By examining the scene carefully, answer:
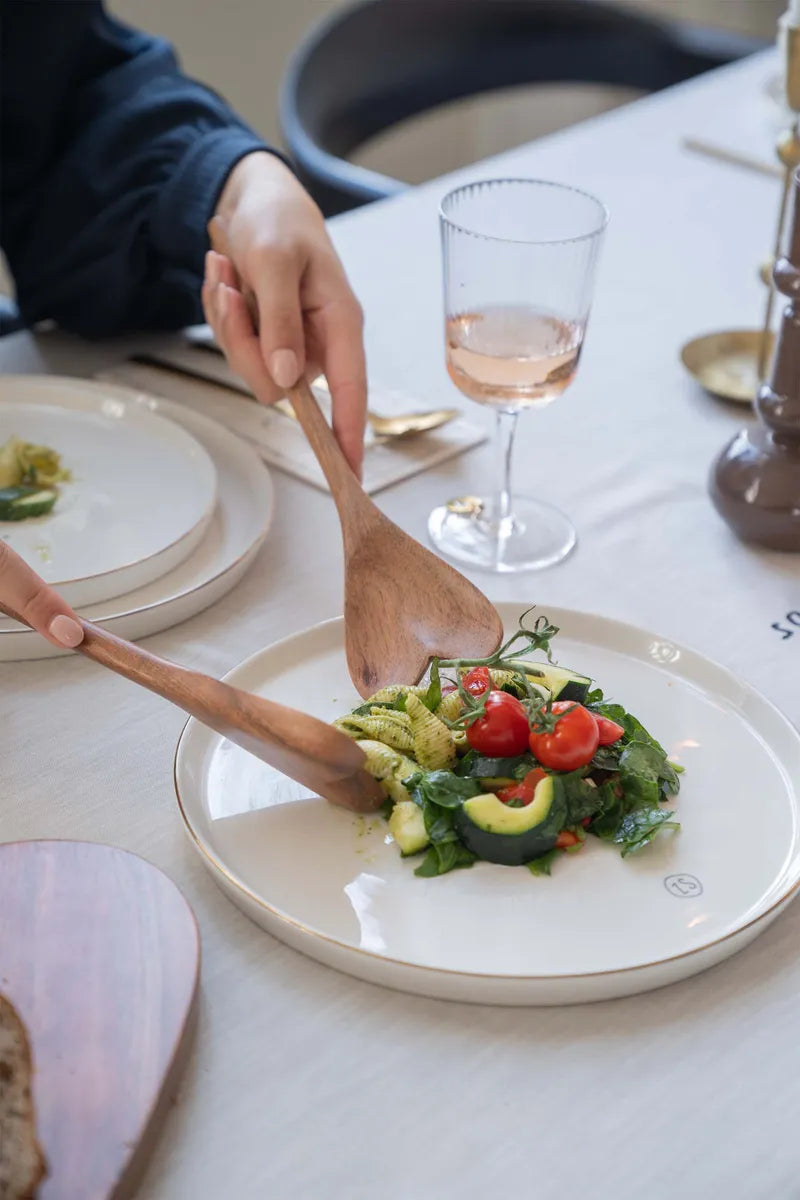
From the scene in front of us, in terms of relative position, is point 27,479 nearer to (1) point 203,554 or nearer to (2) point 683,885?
(1) point 203,554

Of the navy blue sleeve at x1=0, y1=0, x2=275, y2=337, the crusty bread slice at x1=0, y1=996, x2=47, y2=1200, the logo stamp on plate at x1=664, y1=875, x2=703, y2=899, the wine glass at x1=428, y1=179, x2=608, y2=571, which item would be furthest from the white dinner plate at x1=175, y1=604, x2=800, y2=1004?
the navy blue sleeve at x1=0, y1=0, x2=275, y2=337

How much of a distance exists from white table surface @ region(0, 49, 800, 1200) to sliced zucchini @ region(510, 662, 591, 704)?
0.35ft

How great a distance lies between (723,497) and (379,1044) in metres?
0.54

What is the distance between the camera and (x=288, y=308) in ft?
3.28

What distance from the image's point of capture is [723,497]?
966mm

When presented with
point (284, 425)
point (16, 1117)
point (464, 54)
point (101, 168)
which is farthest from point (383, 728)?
point (464, 54)

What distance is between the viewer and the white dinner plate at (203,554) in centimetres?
84

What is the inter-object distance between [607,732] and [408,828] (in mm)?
121

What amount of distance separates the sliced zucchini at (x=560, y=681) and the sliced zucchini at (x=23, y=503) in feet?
1.29

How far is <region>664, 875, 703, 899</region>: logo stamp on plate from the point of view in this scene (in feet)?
2.09

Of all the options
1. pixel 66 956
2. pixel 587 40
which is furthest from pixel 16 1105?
pixel 587 40

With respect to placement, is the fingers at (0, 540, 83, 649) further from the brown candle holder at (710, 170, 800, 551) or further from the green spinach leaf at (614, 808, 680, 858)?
the brown candle holder at (710, 170, 800, 551)

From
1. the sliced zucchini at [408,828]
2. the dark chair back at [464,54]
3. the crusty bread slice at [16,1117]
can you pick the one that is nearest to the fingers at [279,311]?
the sliced zucchini at [408,828]

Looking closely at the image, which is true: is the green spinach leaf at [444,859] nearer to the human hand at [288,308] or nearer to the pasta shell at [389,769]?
the pasta shell at [389,769]
